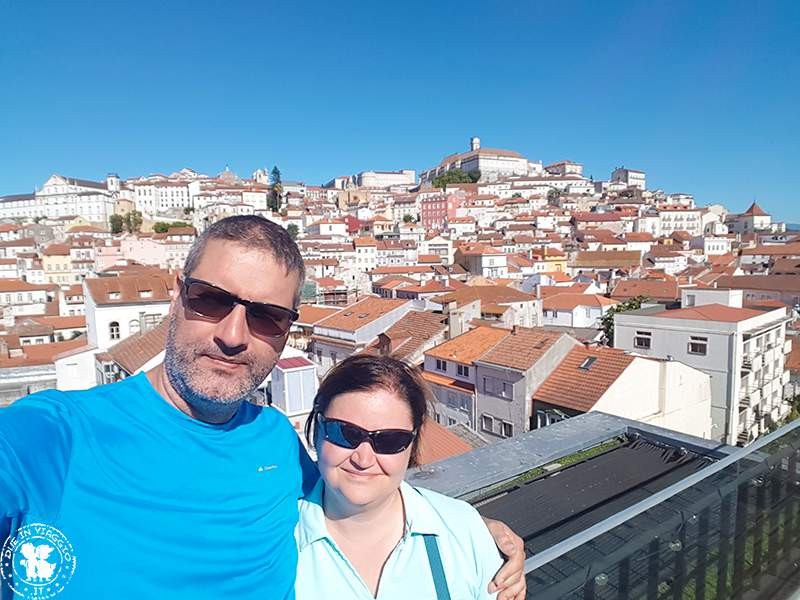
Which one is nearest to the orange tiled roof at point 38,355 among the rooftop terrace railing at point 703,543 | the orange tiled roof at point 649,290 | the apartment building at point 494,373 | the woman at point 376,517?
the apartment building at point 494,373

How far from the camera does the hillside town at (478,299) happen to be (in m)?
16.3

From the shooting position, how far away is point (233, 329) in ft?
5.35

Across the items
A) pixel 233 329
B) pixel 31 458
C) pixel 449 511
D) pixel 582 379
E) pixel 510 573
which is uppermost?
pixel 233 329

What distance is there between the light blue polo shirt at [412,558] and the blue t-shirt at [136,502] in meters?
0.08

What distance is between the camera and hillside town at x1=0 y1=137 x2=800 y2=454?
1631cm

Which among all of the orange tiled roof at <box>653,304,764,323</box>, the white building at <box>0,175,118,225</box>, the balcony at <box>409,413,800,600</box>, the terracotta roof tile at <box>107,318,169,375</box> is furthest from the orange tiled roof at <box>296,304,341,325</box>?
the white building at <box>0,175,118,225</box>

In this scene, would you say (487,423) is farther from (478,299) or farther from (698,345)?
(478,299)

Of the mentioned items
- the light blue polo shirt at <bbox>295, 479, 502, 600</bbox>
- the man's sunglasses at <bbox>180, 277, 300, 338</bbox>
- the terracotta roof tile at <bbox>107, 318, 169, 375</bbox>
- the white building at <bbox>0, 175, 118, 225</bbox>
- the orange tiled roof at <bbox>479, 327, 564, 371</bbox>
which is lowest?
the orange tiled roof at <bbox>479, 327, 564, 371</bbox>

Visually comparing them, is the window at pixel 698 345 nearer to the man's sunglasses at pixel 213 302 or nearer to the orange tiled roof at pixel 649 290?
the orange tiled roof at pixel 649 290

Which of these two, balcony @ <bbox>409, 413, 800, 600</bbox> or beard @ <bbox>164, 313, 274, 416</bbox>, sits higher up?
beard @ <bbox>164, 313, 274, 416</bbox>

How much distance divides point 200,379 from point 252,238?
481 millimetres

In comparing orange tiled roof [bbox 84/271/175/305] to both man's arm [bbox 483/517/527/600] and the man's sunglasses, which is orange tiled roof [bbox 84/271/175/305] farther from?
man's arm [bbox 483/517/527/600]

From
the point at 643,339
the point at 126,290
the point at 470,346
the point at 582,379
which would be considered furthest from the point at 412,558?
the point at 643,339

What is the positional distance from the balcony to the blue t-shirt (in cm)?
92
